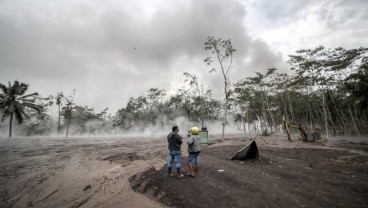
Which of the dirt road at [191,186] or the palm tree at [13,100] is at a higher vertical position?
the palm tree at [13,100]

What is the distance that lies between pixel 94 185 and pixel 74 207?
1451mm

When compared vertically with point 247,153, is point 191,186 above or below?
below

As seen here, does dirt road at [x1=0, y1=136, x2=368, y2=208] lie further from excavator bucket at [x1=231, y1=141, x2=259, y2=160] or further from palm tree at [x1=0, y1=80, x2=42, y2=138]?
palm tree at [x1=0, y1=80, x2=42, y2=138]

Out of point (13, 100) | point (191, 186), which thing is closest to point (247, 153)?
point (191, 186)

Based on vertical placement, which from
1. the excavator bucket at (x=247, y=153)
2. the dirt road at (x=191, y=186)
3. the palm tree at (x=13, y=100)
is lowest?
the dirt road at (x=191, y=186)

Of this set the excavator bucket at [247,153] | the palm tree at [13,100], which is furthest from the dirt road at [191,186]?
the palm tree at [13,100]

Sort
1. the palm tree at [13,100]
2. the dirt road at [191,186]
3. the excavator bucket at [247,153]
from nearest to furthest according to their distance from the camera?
the dirt road at [191,186] → the excavator bucket at [247,153] → the palm tree at [13,100]

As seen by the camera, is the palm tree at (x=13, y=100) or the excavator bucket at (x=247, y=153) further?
the palm tree at (x=13, y=100)

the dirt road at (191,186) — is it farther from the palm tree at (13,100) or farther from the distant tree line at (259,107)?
the palm tree at (13,100)

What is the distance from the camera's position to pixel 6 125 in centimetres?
5144

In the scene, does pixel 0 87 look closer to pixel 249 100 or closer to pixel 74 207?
pixel 74 207

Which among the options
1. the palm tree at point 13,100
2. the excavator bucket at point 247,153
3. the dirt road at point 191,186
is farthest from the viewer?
the palm tree at point 13,100

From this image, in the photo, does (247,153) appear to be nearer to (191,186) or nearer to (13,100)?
(191,186)

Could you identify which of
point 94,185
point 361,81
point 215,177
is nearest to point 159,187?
point 215,177
